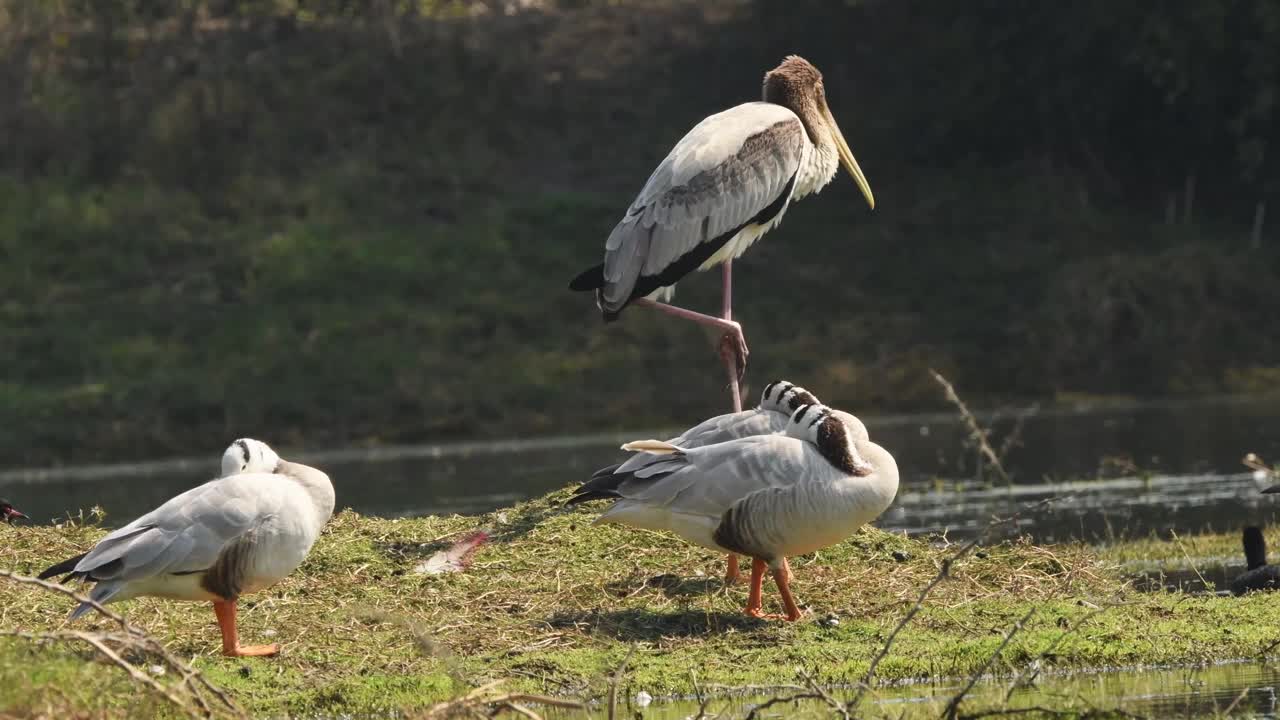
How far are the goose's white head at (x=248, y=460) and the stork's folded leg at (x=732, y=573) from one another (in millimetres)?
2519

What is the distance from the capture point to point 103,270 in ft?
110

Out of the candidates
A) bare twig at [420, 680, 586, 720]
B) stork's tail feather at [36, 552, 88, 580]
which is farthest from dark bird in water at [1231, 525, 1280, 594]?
stork's tail feather at [36, 552, 88, 580]

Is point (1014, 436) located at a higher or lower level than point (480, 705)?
lower

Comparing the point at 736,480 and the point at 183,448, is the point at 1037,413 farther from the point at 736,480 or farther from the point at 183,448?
the point at 736,480

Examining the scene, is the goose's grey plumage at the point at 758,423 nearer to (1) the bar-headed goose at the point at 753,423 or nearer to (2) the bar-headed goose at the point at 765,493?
(1) the bar-headed goose at the point at 753,423

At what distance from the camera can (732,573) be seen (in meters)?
11.6

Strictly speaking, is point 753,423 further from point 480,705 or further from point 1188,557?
point 480,705

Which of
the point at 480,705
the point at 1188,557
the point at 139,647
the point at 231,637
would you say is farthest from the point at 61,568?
the point at 1188,557

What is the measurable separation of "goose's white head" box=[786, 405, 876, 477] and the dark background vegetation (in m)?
17.9

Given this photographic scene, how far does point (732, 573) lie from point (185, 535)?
121 inches

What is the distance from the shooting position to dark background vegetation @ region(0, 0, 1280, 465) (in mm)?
30016

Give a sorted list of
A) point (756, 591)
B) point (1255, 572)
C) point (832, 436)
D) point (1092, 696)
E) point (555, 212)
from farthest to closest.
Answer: point (555, 212), point (1255, 572), point (756, 591), point (832, 436), point (1092, 696)

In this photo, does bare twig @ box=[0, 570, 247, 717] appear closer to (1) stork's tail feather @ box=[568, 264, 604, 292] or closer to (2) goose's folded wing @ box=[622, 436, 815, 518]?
(2) goose's folded wing @ box=[622, 436, 815, 518]

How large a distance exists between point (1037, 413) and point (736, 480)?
18431 mm
